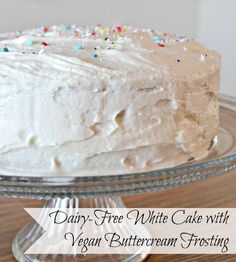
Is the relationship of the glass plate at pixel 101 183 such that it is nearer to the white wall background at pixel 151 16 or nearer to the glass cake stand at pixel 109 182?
the glass cake stand at pixel 109 182

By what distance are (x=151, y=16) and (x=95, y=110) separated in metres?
2.29

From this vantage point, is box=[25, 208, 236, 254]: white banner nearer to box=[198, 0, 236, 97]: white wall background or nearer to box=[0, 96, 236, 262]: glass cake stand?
box=[0, 96, 236, 262]: glass cake stand

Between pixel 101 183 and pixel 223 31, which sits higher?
pixel 101 183

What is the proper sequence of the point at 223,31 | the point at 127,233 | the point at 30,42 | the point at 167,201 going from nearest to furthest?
the point at 30,42 → the point at 127,233 → the point at 167,201 → the point at 223,31

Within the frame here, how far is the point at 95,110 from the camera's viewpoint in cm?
87

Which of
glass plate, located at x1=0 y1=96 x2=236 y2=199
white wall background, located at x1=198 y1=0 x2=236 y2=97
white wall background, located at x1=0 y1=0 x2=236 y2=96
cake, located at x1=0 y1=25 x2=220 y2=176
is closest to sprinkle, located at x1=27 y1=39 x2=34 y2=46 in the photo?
cake, located at x1=0 y1=25 x2=220 y2=176

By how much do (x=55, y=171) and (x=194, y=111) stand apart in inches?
11.0

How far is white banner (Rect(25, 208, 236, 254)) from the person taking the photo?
3.68 ft

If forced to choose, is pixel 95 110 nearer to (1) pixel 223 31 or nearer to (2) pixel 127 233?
(2) pixel 127 233

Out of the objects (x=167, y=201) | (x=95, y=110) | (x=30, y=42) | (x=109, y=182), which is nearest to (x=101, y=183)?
(x=109, y=182)

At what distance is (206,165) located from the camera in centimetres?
88

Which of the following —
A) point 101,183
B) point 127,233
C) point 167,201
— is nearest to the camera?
point 101,183

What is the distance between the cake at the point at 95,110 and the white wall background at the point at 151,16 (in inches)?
63.7

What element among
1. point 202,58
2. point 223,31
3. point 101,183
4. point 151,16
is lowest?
point 223,31
